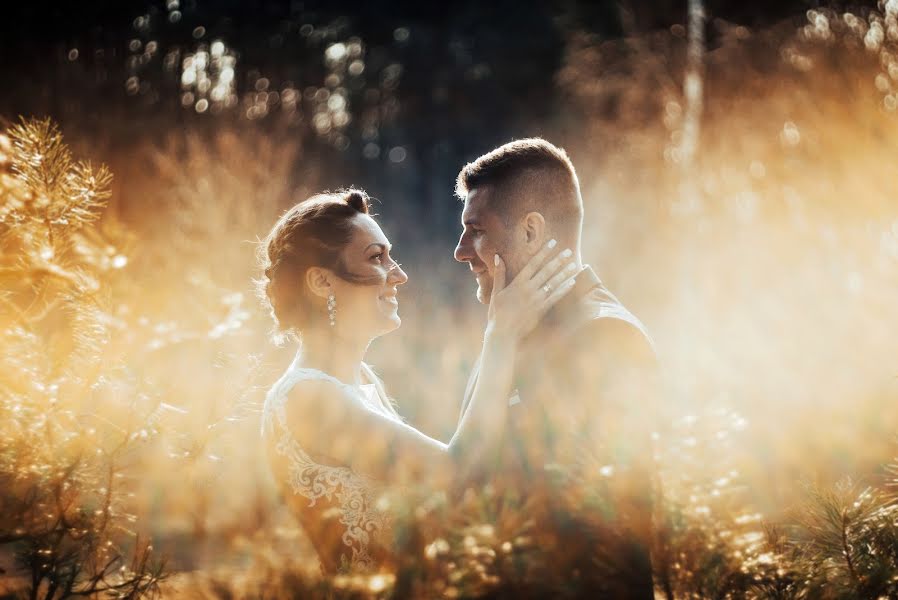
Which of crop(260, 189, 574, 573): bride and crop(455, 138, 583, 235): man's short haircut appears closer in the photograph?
crop(260, 189, 574, 573): bride

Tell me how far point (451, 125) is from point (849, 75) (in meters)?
10.0

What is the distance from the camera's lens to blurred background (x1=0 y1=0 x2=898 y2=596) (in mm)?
1546

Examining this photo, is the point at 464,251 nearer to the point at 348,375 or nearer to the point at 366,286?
the point at 366,286

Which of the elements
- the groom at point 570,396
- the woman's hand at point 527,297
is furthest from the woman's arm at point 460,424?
the groom at point 570,396

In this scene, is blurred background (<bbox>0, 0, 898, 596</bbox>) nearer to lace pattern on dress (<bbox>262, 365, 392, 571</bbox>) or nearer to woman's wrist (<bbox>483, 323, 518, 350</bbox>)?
lace pattern on dress (<bbox>262, 365, 392, 571</bbox>)

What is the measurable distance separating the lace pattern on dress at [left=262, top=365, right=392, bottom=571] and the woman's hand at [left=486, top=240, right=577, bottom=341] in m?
0.76

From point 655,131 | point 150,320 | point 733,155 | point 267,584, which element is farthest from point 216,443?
point 655,131

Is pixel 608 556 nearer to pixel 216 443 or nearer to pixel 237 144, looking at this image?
pixel 216 443

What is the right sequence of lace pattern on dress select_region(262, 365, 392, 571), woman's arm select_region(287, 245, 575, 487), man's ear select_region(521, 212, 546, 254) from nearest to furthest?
woman's arm select_region(287, 245, 575, 487), lace pattern on dress select_region(262, 365, 392, 571), man's ear select_region(521, 212, 546, 254)

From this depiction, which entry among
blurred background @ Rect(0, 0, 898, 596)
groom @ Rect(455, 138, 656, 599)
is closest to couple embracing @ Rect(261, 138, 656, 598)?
groom @ Rect(455, 138, 656, 599)

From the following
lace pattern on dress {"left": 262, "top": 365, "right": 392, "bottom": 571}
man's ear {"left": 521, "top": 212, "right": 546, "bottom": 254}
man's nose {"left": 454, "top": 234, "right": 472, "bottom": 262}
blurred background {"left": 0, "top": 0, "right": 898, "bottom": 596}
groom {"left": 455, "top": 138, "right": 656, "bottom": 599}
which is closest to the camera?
groom {"left": 455, "top": 138, "right": 656, "bottom": 599}

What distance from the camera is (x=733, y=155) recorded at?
9320mm

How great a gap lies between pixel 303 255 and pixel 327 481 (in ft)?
3.35

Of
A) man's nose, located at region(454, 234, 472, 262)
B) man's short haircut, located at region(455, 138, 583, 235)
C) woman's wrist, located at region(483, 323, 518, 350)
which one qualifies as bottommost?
woman's wrist, located at region(483, 323, 518, 350)
